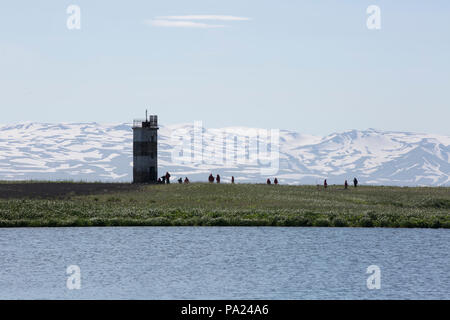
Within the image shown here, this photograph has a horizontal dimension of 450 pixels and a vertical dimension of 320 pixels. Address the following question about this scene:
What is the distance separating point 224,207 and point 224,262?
3431 cm

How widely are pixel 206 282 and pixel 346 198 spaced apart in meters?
58.3

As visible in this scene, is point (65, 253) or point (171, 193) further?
point (171, 193)

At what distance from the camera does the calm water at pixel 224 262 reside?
45.4 m

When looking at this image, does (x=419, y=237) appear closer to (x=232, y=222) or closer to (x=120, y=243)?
(x=232, y=222)

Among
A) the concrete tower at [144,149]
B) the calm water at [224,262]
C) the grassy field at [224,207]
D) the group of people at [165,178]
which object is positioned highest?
the concrete tower at [144,149]

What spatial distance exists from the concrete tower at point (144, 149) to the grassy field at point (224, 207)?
683cm

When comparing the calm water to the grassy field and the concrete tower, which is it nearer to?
the grassy field

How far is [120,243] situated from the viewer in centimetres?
7075

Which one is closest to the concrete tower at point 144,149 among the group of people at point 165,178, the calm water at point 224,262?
the group of people at point 165,178

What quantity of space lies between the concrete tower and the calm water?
36.8m

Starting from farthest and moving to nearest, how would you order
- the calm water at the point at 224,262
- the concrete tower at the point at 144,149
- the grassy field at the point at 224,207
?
the concrete tower at the point at 144,149
the grassy field at the point at 224,207
the calm water at the point at 224,262

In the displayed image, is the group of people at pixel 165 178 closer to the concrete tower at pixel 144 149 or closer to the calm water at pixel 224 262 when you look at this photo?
the concrete tower at pixel 144 149

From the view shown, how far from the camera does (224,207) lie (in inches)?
3676
